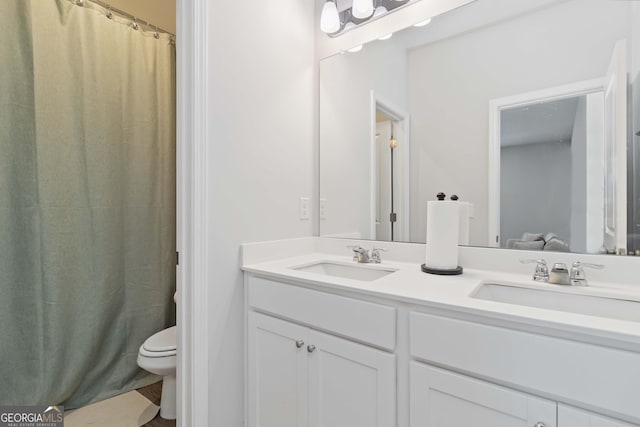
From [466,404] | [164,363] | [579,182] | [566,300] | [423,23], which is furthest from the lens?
[164,363]

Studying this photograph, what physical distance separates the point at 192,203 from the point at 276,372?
78 centimetres

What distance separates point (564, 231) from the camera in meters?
1.17

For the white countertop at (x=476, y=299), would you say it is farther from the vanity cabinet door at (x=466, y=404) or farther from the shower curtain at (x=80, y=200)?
the shower curtain at (x=80, y=200)

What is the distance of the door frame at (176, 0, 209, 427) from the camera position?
1245mm

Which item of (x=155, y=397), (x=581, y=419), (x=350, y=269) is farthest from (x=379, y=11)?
(x=155, y=397)

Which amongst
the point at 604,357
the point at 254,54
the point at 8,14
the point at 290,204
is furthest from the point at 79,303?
the point at 604,357

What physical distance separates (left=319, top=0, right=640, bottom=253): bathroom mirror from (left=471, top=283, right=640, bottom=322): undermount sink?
0.77 ft

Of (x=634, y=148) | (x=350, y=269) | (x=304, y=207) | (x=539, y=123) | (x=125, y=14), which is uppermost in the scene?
(x=125, y=14)

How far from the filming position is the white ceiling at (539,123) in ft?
3.88

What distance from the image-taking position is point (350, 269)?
1534 mm

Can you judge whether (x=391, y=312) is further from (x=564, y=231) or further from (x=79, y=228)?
(x=79, y=228)

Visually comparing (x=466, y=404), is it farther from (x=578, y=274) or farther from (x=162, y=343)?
(x=162, y=343)

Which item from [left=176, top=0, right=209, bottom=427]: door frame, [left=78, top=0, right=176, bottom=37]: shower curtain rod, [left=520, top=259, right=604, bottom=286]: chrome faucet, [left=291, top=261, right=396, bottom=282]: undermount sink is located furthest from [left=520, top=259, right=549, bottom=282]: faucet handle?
[left=78, top=0, right=176, bottom=37]: shower curtain rod

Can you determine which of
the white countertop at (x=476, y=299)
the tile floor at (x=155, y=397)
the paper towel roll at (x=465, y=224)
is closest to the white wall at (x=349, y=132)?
the white countertop at (x=476, y=299)
